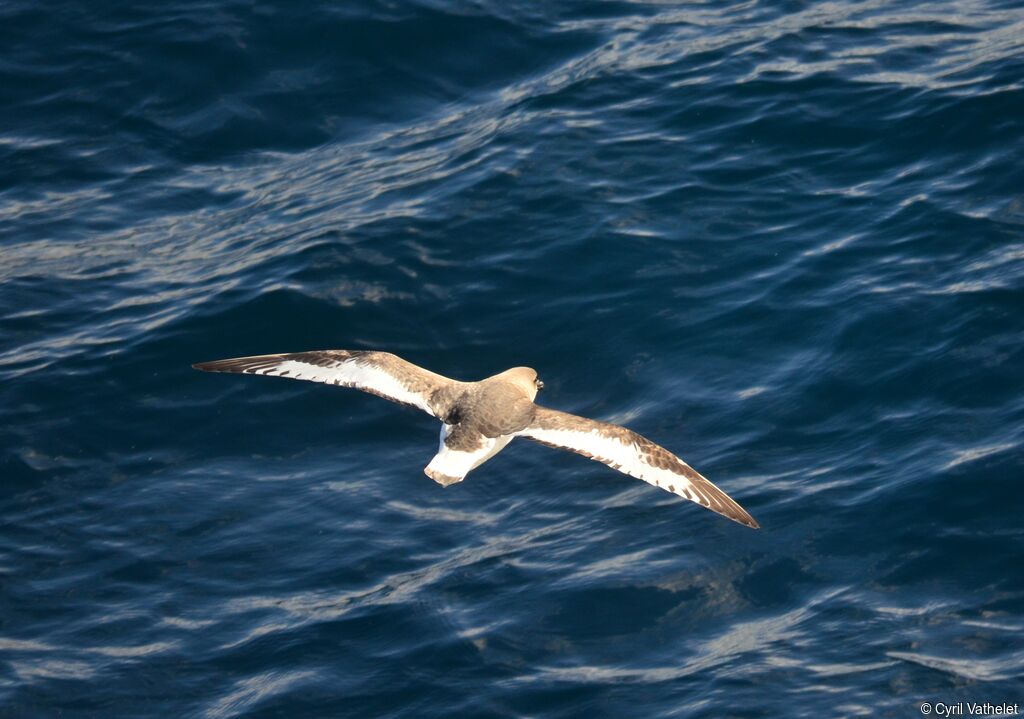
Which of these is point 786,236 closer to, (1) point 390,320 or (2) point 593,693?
(1) point 390,320

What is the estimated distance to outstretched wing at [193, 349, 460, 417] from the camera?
10.9 metres

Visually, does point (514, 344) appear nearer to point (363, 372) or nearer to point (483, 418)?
point (363, 372)

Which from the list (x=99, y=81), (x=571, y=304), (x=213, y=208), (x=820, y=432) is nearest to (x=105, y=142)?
(x=99, y=81)

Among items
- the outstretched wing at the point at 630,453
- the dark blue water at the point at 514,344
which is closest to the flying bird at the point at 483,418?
the outstretched wing at the point at 630,453

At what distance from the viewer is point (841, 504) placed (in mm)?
9750

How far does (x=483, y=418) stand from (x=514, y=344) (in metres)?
2.36

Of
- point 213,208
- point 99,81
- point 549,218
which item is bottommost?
point 549,218

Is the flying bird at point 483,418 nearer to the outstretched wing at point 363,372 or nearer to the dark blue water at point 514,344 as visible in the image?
the outstretched wing at point 363,372

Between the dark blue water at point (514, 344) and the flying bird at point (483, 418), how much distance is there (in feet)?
1.80

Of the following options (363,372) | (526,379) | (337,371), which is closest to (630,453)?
(526,379)

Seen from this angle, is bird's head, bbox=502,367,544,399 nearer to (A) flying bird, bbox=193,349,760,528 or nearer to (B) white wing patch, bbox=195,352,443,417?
(A) flying bird, bbox=193,349,760,528

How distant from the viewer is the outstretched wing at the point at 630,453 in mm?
9469

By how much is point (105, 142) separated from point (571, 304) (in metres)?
7.24

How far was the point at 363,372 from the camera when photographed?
1117 centimetres
